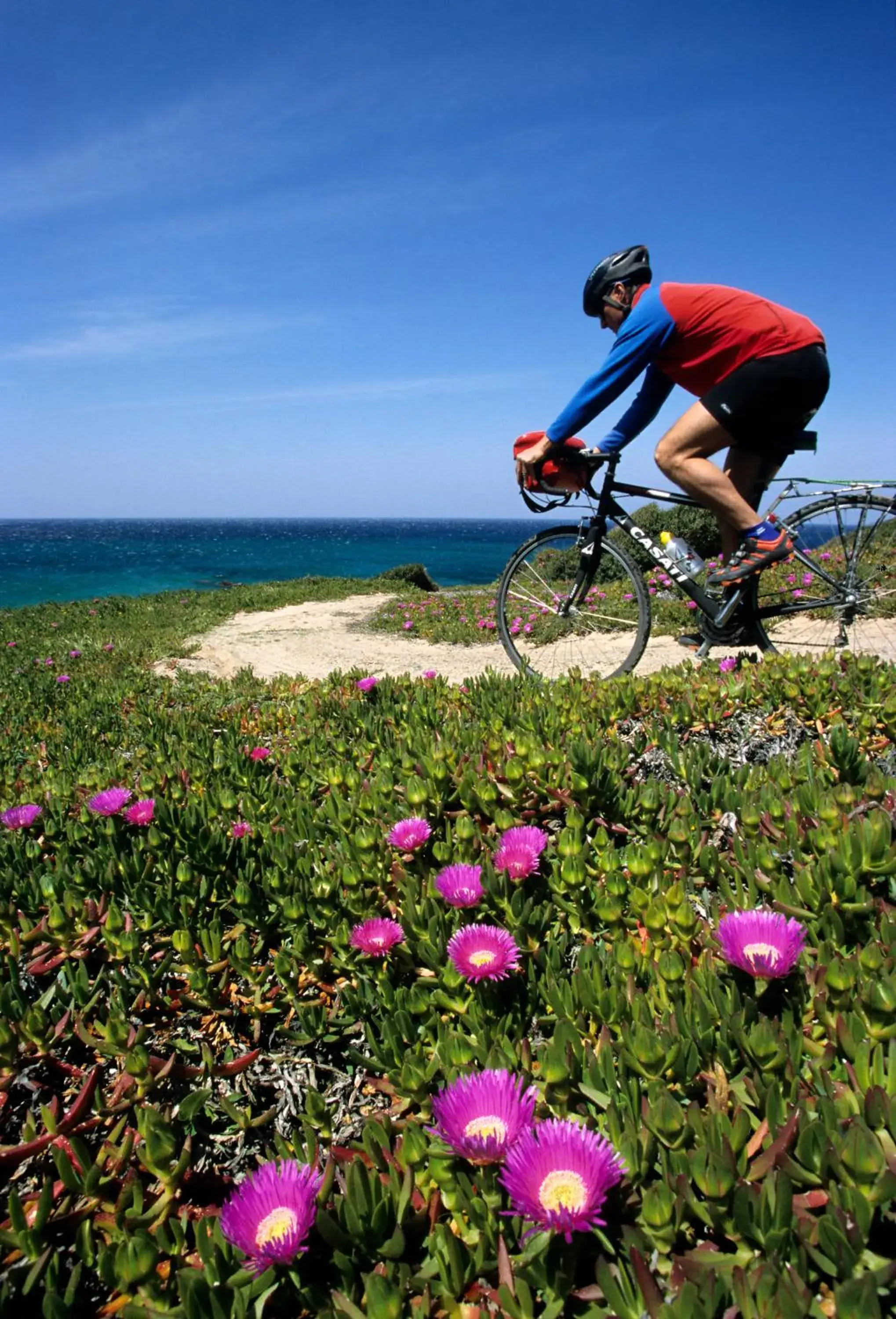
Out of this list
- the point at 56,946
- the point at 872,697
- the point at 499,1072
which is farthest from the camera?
the point at 872,697

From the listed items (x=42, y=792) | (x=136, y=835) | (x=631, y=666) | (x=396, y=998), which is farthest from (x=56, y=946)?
(x=631, y=666)

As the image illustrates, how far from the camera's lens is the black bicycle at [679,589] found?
4211 millimetres

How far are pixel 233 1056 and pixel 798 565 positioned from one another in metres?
7.68

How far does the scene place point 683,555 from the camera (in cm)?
429

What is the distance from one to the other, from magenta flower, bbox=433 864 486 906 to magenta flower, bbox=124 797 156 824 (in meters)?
0.80

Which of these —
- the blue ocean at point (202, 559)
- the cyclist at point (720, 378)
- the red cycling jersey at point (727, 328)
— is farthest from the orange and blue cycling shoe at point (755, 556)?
the blue ocean at point (202, 559)

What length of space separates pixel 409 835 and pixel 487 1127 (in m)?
0.81

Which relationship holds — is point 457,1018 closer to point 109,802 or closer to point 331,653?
point 109,802

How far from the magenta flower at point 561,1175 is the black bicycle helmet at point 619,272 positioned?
4153mm

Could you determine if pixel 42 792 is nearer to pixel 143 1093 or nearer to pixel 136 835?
pixel 136 835

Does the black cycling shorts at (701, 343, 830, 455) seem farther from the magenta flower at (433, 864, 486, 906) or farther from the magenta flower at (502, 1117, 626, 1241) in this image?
the magenta flower at (502, 1117, 626, 1241)

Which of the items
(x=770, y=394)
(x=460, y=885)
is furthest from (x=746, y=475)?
(x=460, y=885)

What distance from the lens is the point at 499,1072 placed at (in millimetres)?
1035

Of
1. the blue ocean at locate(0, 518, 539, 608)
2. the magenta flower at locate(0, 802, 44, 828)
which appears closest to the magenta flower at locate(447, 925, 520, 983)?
the magenta flower at locate(0, 802, 44, 828)
